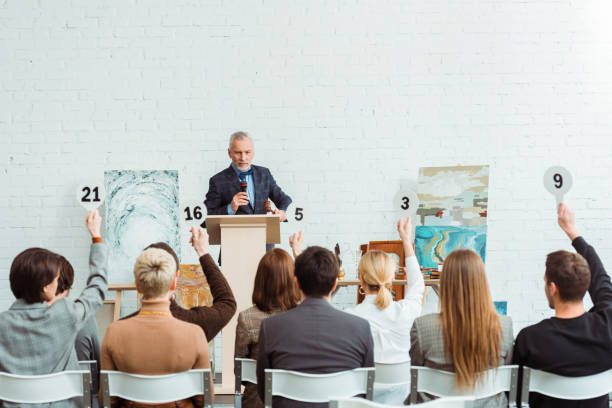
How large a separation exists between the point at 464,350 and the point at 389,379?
0.42 metres

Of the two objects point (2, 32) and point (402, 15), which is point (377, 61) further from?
point (2, 32)

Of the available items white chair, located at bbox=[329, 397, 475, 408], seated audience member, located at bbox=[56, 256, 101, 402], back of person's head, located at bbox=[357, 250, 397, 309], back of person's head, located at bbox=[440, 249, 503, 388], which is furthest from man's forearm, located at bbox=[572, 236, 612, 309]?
seated audience member, located at bbox=[56, 256, 101, 402]

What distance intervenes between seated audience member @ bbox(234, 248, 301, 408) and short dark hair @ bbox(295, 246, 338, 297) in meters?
0.25

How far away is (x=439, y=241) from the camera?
15.6ft

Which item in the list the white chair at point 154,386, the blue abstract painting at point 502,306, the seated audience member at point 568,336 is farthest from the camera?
the blue abstract painting at point 502,306

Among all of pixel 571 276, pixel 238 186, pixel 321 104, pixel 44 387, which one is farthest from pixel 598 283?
pixel 321 104

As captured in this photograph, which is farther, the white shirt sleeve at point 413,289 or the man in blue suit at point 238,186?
the man in blue suit at point 238,186

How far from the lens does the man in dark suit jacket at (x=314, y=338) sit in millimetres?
2076

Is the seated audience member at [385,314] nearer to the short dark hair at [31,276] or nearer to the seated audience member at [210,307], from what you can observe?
the seated audience member at [210,307]

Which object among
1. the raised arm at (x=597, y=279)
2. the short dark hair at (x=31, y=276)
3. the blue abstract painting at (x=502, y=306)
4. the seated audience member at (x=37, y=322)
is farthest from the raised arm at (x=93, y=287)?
the blue abstract painting at (x=502, y=306)

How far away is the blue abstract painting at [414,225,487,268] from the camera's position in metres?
4.75

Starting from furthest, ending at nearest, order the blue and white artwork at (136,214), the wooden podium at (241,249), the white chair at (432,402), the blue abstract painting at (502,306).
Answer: the blue abstract painting at (502,306), the blue and white artwork at (136,214), the wooden podium at (241,249), the white chair at (432,402)

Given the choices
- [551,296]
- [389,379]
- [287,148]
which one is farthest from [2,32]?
[551,296]

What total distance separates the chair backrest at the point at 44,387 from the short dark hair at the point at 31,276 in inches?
11.0
